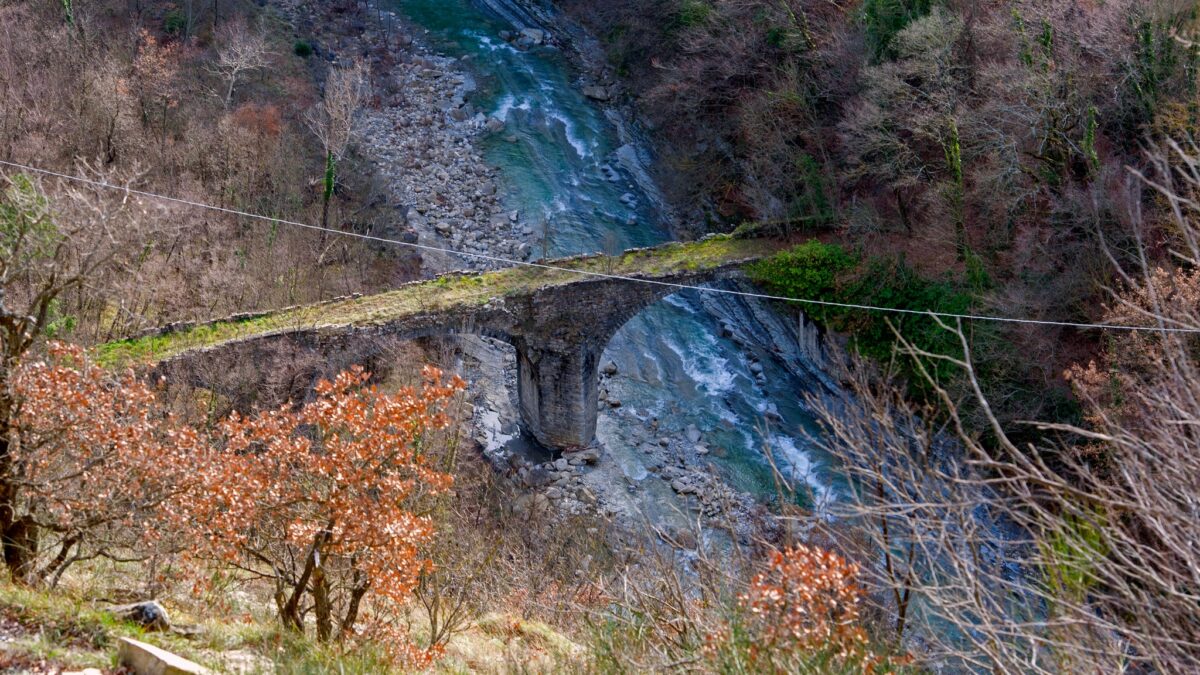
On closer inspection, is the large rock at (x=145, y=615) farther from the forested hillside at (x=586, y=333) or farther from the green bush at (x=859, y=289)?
the green bush at (x=859, y=289)

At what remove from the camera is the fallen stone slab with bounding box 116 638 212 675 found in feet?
27.9

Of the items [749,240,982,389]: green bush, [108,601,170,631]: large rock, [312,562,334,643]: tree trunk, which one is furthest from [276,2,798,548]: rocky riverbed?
[108,601,170,631]: large rock

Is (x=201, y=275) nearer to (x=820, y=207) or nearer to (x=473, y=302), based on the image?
(x=473, y=302)

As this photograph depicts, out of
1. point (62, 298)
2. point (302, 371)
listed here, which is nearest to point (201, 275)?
point (62, 298)

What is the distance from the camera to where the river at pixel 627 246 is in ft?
75.8

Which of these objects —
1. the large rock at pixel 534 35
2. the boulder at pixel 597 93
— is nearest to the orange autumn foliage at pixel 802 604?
the boulder at pixel 597 93

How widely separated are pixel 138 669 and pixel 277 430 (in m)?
2.78

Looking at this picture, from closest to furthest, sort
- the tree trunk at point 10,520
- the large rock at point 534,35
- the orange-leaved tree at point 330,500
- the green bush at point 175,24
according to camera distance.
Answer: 1. the orange-leaved tree at point 330,500
2. the tree trunk at point 10,520
3. the green bush at point 175,24
4. the large rock at point 534,35

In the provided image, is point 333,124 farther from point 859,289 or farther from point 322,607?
point 322,607

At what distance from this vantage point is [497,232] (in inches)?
1142

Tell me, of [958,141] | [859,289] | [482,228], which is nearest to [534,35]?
[482,228]

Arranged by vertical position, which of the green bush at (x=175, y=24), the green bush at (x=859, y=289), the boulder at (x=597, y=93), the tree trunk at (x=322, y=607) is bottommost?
the tree trunk at (x=322, y=607)

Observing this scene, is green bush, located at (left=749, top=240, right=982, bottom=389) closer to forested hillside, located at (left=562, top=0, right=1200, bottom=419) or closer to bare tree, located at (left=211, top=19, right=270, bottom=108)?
forested hillside, located at (left=562, top=0, right=1200, bottom=419)

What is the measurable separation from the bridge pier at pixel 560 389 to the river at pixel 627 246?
1.13m
